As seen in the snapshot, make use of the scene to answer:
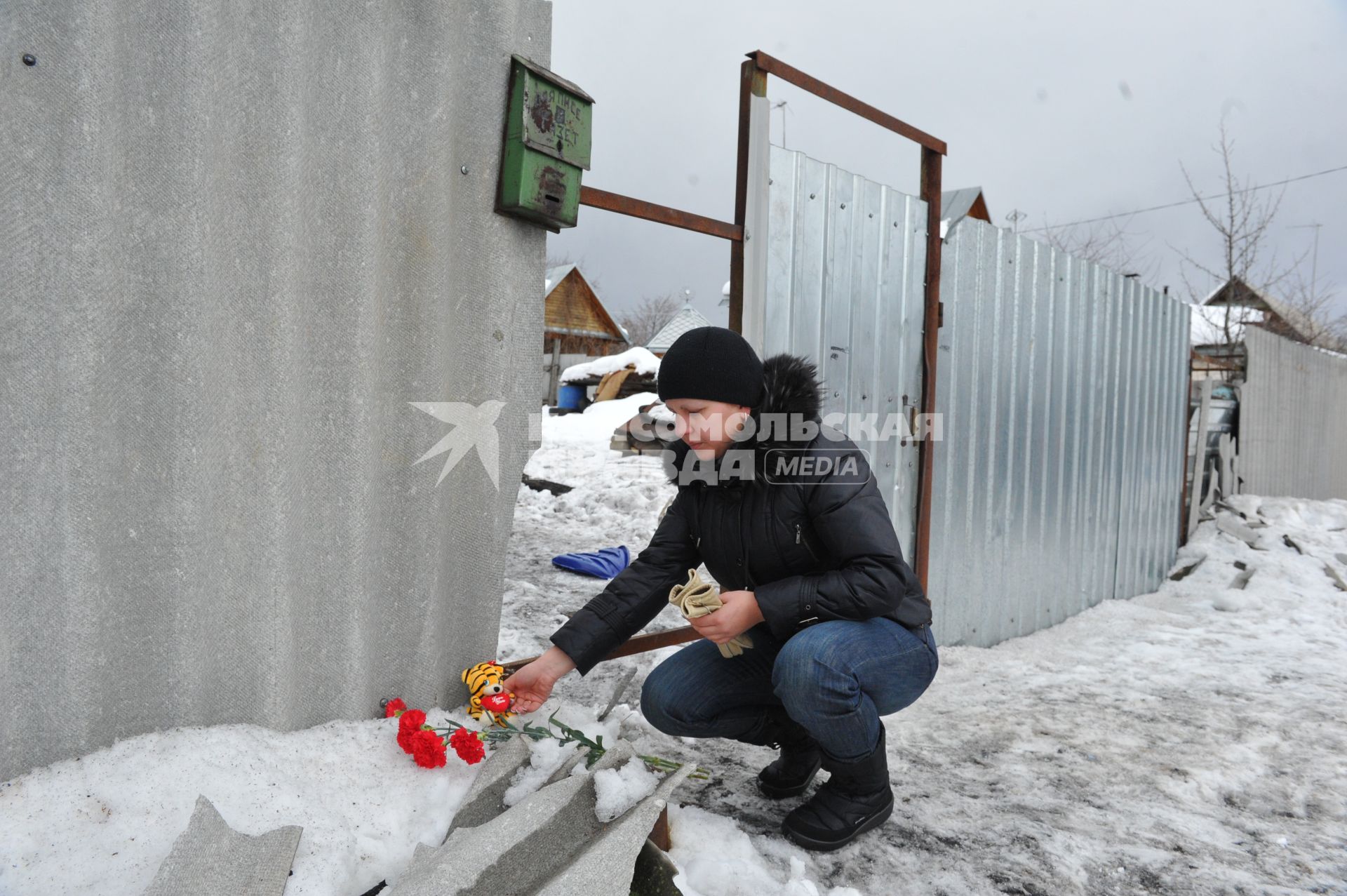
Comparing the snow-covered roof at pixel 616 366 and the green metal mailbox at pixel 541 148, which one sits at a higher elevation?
the snow-covered roof at pixel 616 366

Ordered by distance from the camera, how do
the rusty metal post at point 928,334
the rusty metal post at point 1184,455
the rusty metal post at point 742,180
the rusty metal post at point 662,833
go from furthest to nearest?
the rusty metal post at point 1184,455, the rusty metal post at point 928,334, the rusty metal post at point 742,180, the rusty metal post at point 662,833

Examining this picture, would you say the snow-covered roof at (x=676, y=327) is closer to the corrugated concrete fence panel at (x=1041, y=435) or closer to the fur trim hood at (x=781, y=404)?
the corrugated concrete fence panel at (x=1041, y=435)

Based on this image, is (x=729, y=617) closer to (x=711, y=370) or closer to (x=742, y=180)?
(x=711, y=370)

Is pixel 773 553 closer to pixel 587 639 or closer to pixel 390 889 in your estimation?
pixel 587 639

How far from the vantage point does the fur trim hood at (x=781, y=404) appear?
80.4 inches

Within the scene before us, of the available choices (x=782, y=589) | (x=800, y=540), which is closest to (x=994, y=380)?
(x=800, y=540)

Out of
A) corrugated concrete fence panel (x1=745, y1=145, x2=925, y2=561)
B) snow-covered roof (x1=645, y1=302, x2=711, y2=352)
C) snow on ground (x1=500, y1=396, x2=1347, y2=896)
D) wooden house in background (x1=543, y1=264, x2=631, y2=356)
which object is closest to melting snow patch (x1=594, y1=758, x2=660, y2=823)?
snow on ground (x1=500, y1=396, x2=1347, y2=896)

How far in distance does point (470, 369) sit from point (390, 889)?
4.02 ft

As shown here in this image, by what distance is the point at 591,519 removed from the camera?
6375 mm

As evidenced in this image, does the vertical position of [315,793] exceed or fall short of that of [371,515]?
it falls short

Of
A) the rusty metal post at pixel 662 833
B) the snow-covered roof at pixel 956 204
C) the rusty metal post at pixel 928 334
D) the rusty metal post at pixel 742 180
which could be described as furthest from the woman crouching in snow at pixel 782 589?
the snow-covered roof at pixel 956 204

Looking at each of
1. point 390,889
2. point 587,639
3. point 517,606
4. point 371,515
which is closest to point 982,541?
point 517,606

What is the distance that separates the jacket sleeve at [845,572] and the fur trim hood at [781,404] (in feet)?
0.47

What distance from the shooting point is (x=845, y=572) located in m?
2.02
